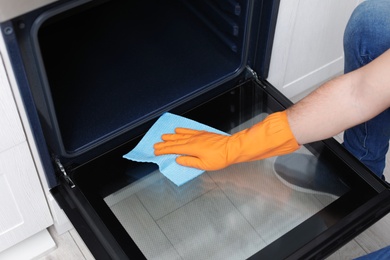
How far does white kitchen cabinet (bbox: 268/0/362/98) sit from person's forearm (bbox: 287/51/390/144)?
1.01 feet

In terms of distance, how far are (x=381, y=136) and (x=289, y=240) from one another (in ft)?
1.48

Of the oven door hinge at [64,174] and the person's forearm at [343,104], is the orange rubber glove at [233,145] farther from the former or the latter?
the oven door hinge at [64,174]

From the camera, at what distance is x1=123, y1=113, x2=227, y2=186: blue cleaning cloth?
1239mm

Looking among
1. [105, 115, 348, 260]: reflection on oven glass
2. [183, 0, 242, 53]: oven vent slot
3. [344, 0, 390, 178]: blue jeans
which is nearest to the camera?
[105, 115, 348, 260]: reflection on oven glass

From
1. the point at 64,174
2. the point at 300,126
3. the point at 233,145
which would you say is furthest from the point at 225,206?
the point at 64,174

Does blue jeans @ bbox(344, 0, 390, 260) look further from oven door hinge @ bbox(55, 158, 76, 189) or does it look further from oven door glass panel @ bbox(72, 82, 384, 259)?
oven door hinge @ bbox(55, 158, 76, 189)

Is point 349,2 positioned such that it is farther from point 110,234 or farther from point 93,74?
point 110,234

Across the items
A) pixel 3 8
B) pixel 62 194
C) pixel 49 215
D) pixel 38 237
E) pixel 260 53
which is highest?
pixel 3 8

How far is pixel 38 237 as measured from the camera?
1.49 meters

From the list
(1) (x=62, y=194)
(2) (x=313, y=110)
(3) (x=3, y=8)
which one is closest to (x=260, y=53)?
(2) (x=313, y=110)

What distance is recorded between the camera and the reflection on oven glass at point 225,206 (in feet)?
3.76

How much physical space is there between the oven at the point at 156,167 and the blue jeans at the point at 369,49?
0.64 feet

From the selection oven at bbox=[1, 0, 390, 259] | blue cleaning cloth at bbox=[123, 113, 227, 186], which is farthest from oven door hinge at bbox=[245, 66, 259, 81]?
blue cleaning cloth at bbox=[123, 113, 227, 186]

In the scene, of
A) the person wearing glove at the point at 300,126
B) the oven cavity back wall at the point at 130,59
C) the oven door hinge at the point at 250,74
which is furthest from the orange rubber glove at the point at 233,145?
the oven door hinge at the point at 250,74
